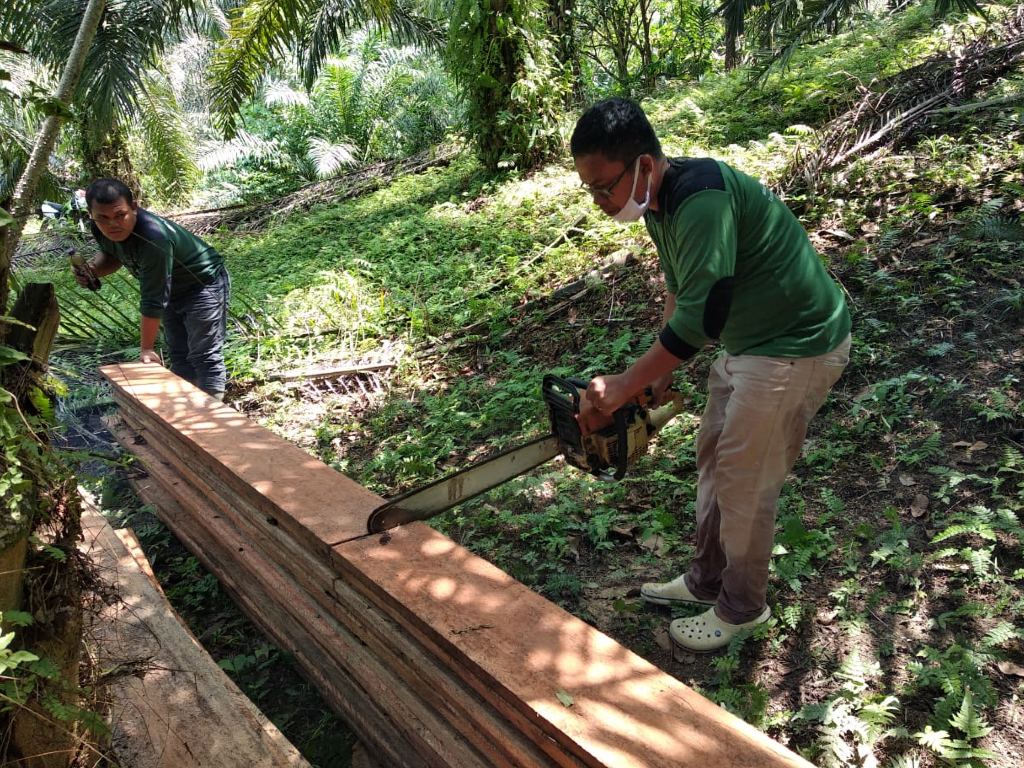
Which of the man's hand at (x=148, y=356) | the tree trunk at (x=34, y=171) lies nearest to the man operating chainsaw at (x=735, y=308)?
the tree trunk at (x=34, y=171)

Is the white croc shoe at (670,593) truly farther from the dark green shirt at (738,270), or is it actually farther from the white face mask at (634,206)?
the white face mask at (634,206)

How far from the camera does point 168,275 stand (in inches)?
174

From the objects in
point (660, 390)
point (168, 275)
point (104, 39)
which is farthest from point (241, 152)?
point (660, 390)

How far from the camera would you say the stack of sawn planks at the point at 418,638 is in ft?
5.47

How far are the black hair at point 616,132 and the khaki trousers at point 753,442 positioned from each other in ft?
2.57

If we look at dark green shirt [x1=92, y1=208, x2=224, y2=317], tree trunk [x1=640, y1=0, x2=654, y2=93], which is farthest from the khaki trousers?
tree trunk [x1=640, y1=0, x2=654, y2=93]

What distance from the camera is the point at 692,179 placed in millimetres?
2119

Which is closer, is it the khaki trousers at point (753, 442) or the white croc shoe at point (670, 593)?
the khaki trousers at point (753, 442)

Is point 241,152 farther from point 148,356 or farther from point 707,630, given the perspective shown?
point 707,630

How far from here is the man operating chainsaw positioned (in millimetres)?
2086

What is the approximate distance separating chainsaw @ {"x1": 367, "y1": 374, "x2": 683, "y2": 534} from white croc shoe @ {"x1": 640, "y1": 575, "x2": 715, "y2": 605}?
1.96 feet

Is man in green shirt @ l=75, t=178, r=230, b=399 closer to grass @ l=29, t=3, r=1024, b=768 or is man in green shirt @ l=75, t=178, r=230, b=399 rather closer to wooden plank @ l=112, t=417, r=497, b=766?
grass @ l=29, t=3, r=1024, b=768

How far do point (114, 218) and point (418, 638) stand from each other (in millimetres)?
3405

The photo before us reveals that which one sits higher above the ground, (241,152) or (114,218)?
(241,152)
